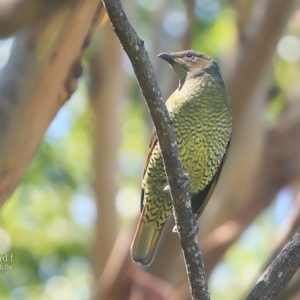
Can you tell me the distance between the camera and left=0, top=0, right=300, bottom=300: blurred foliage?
893 centimetres

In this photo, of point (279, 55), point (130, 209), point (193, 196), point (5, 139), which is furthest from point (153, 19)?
point (5, 139)

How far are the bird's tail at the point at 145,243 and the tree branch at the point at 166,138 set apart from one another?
4.77ft

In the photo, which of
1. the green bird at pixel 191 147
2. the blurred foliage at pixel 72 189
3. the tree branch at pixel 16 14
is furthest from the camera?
the blurred foliage at pixel 72 189

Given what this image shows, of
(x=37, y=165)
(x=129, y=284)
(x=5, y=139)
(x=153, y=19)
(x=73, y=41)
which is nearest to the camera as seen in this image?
(x=5, y=139)

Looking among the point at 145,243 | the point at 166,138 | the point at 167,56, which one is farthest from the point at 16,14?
the point at 145,243

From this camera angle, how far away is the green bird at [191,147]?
498 cm

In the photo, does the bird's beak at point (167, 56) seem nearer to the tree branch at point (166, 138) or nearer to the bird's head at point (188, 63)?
the bird's head at point (188, 63)

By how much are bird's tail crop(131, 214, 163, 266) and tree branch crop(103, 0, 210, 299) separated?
1454 millimetres

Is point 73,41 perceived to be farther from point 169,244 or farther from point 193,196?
point 169,244

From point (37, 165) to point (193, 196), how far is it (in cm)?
433

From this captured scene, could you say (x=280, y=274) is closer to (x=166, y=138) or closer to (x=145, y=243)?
(x=166, y=138)

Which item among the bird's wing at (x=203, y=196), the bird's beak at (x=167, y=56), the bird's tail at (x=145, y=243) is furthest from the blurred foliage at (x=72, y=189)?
the bird's tail at (x=145, y=243)

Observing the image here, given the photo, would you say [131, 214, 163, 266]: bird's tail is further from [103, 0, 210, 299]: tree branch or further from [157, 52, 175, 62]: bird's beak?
[103, 0, 210, 299]: tree branch

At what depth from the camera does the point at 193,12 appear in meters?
7.15
